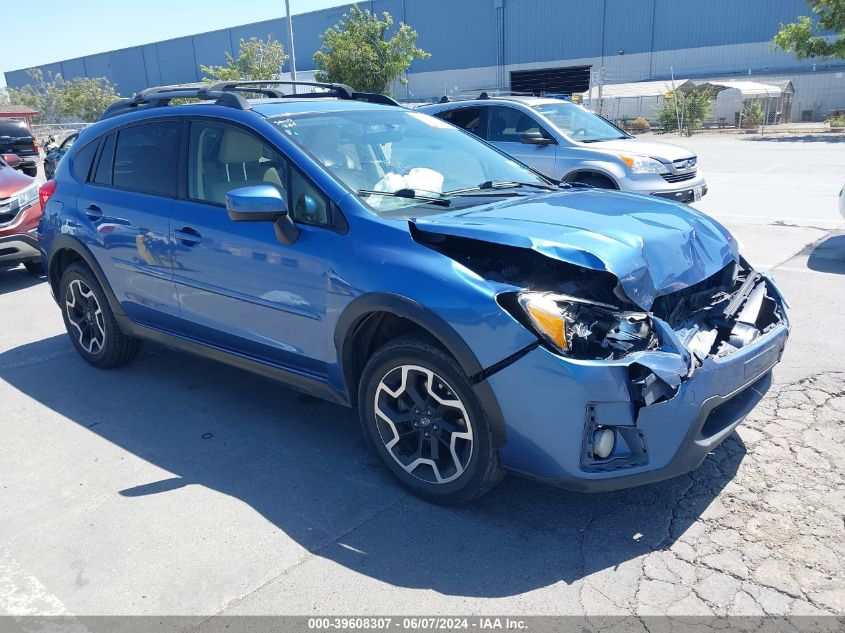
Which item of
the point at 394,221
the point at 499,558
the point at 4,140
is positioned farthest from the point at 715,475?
the point at 4,140

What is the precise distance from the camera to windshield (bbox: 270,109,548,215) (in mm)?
3723

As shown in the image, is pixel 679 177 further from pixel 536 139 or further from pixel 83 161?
pixel 83 161

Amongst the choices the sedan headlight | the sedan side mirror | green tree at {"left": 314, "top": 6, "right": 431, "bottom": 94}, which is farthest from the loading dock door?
the sedan side mirror

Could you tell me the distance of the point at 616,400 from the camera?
2713 mm

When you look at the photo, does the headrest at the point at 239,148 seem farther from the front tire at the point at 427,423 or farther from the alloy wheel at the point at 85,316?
the alloy wheel at the point at 85,316

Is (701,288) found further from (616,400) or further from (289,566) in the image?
(289,566)

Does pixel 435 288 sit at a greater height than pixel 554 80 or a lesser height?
greater

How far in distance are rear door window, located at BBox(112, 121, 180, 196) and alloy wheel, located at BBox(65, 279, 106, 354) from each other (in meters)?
0.92

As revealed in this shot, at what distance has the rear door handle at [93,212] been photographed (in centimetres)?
478

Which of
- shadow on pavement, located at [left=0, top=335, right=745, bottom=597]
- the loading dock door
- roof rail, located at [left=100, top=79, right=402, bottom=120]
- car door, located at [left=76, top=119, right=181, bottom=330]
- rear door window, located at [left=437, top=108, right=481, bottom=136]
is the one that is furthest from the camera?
the loading dock door

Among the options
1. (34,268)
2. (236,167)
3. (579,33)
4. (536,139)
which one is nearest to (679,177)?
(536,139)

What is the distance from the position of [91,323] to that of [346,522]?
309cm

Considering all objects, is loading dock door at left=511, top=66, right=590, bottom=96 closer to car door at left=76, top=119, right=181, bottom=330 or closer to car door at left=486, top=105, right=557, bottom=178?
car door at left=486, top=105, right=557, bottom=178

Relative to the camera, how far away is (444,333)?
9.70 ft
